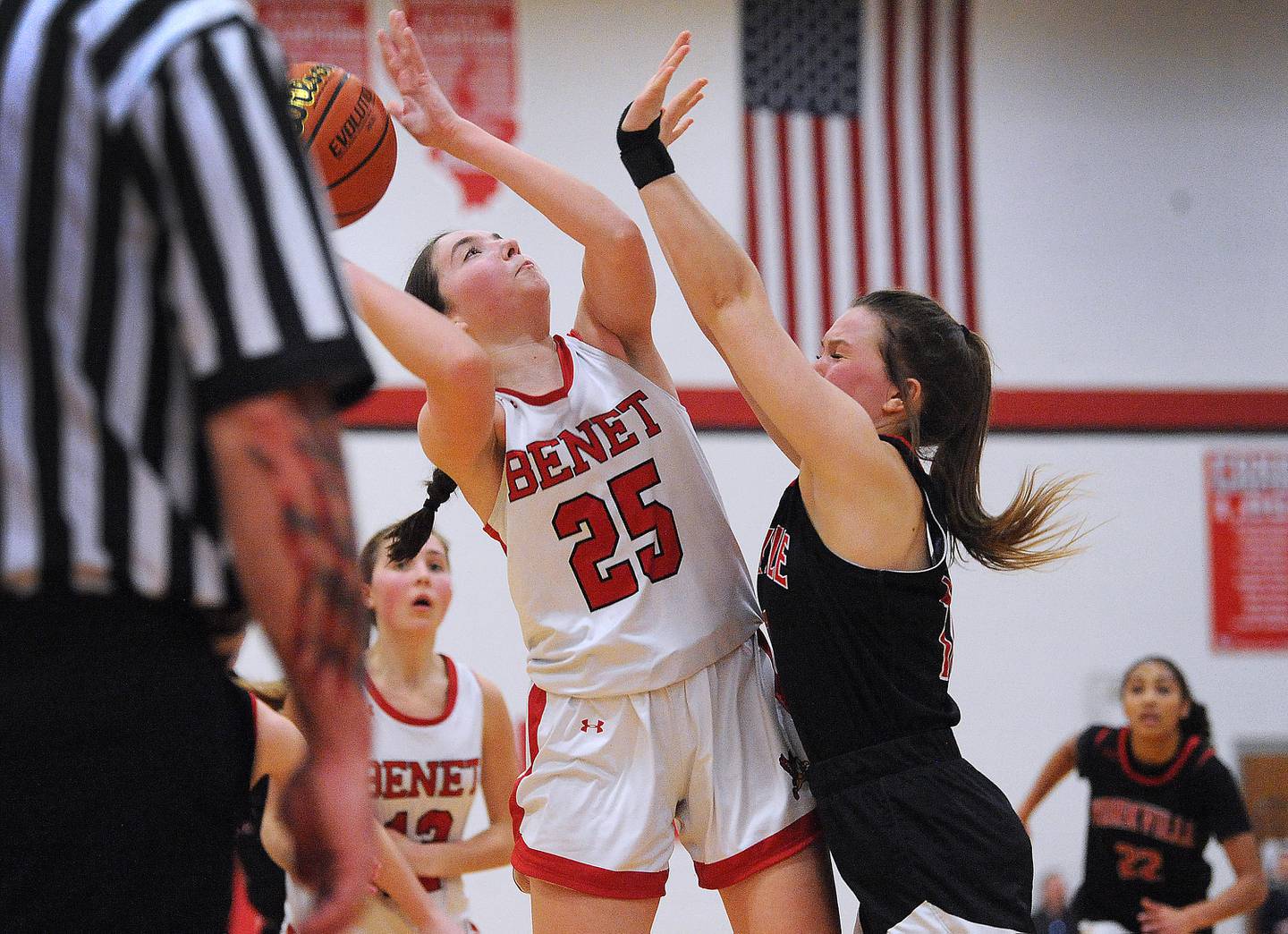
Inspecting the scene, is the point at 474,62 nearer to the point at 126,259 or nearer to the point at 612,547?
the point at 612,547

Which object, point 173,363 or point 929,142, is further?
point 929,142

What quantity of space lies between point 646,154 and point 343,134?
65 centimetres

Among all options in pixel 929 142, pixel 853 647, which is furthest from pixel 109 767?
pixel 929 142

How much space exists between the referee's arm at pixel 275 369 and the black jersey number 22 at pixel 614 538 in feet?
5.55

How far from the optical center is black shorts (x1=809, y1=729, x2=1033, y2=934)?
253cm

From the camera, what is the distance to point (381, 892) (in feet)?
13.0

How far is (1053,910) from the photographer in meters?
6.41

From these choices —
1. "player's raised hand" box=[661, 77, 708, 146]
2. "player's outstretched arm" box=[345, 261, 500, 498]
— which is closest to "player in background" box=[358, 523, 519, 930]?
"player's outstretched arm" box=[345, 261, 500, 498]

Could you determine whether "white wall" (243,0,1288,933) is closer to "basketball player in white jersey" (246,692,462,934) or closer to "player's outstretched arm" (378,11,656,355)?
"basketball player in white jersey" (246,692,462,934)

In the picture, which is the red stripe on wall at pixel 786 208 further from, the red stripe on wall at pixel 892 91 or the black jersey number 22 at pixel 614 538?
the black jersey number 22 at pixel 614 538

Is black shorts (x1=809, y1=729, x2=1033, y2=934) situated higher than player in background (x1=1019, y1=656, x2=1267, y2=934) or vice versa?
black shorts (x1=809, y1=729, x2=1033, y2=934)

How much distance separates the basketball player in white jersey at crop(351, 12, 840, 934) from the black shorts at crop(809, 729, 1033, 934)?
0.17 metres

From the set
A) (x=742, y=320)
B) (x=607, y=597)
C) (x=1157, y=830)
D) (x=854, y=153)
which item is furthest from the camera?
(x=854, y=153)

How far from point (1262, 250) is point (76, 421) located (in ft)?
27.1
